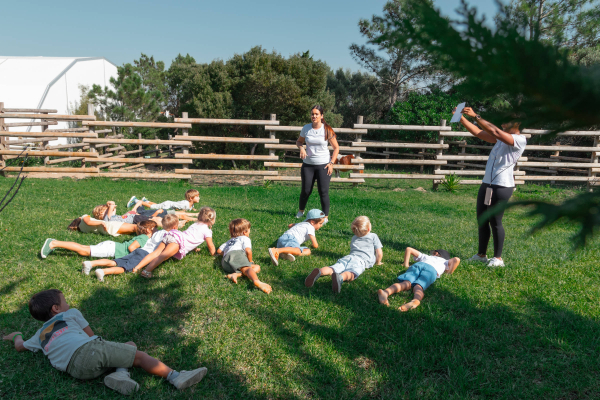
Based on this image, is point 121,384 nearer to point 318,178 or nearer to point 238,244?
point 238,244

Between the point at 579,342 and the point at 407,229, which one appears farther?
the point at 407,229

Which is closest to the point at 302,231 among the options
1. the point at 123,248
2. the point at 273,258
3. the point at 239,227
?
the point at 273,258

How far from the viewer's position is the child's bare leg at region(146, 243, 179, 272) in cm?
457

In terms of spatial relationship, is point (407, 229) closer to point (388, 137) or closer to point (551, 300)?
point (551, 300)

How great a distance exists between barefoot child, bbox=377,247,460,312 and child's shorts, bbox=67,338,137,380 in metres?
2.37

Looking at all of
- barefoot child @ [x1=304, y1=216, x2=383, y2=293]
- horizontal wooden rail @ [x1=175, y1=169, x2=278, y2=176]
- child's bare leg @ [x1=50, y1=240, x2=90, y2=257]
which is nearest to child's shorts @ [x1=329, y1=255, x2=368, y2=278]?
barefoot child @ [x1=304, y1=216, x2=383, y2=293]

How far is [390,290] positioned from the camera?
401 centimetres

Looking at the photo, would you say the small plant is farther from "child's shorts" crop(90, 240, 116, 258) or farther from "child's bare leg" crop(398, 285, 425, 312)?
"child's shorts" crop(90, 240, 116, 258)

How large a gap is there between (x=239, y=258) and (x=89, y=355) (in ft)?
6.59

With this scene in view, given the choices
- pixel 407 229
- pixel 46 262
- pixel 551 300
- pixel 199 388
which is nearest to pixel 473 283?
pixel 551 300

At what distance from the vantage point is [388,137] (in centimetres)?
1930

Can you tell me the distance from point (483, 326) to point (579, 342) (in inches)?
29.3

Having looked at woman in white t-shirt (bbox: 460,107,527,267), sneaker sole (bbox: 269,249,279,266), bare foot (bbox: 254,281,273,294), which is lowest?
bare foot (bbox: 254,281,273,294)

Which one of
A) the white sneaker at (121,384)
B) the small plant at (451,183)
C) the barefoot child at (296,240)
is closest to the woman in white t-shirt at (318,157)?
the barefoot child at (296,240)
